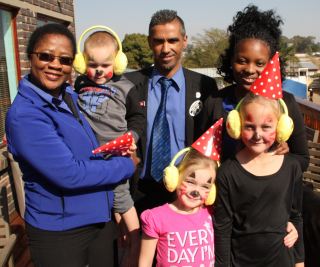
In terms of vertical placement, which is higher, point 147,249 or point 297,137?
point 297,137

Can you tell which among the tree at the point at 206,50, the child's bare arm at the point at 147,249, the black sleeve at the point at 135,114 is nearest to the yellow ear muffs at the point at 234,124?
the child's bare arm at the point at 147,249

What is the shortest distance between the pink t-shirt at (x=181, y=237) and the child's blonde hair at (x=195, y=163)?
0.22 meters

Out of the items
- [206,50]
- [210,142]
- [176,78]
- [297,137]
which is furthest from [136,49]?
[210,142]

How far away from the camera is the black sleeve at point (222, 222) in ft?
6.81

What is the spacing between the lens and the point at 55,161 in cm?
187

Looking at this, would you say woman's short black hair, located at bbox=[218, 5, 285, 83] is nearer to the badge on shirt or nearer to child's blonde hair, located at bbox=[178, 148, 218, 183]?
the badge on shirt

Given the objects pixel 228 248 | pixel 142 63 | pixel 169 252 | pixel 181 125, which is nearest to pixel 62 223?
pixel 169 252

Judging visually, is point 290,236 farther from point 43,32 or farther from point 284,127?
point 43,32

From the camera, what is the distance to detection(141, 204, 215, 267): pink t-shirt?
6.89 feet

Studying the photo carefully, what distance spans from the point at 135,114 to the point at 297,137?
1.05 m

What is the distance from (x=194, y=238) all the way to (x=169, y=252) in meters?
0.15

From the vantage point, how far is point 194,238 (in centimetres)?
211

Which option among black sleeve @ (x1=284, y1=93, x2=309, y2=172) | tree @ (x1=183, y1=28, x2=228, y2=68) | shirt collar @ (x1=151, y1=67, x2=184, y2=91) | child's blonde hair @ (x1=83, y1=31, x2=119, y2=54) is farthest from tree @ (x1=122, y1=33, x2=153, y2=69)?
black sleeve @ (x1=284, y1=93, x2=309, y2=172)

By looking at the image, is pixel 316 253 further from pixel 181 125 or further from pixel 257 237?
pixel 181 125
